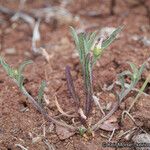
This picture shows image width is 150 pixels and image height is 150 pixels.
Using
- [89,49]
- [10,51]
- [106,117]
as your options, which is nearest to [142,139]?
[106,117]

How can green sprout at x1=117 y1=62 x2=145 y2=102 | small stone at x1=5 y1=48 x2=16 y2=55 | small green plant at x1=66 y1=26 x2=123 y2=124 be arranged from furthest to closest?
small stone at x1=5 y1=48 x2=16 y2=55 < green sprout at x1=117 y1=62 x2=145 y2=102 < small green plant at x1=66 y1=26 x2=123 y2=124

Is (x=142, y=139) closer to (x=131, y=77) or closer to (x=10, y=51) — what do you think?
(x=131, y=77)

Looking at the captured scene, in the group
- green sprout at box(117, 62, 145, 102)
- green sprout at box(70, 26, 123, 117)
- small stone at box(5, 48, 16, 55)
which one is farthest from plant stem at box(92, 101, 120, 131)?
small stone at box(5, 48, 16, 55)

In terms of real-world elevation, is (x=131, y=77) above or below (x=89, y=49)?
below

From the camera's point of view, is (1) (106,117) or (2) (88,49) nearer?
(2) (88,49)

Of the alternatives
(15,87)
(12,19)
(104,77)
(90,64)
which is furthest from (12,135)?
(12,19)

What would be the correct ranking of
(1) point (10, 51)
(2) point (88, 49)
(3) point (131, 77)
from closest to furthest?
(2) point (88, 49)
(3) point (131, 77)
(1) point (10, 51)

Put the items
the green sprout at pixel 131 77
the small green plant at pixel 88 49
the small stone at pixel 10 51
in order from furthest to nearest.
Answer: the small stone at pixel 10 51 < the green sprout at pixel 131 77 < the small green plant at pixel 88 49

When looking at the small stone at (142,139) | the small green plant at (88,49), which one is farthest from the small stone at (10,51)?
the small stone at (142,139)

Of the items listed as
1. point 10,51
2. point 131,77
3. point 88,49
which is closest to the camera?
point 88,49

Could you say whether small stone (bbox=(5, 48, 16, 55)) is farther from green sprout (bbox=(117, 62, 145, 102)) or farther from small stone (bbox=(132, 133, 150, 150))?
small stone (bbox=(132, 133, 150, 150))

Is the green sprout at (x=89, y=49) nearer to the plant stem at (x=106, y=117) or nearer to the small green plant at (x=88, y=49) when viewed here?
the small green plant at (x=88, y=49)
